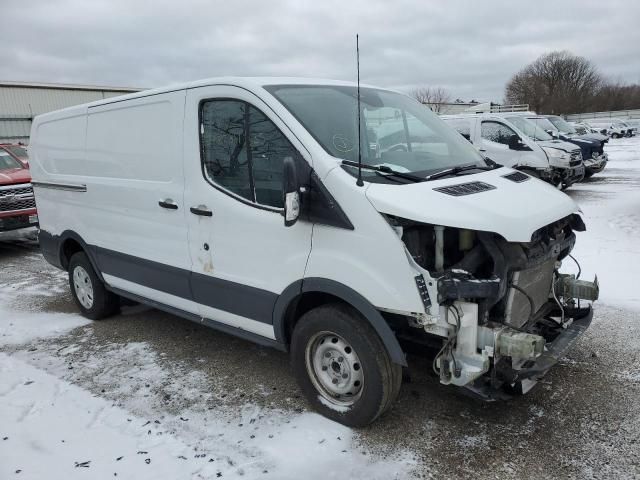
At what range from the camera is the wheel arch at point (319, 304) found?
2.93m

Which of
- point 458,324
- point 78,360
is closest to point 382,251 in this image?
point 458,324

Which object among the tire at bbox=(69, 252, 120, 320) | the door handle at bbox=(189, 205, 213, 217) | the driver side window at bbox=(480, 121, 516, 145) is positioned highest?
the driver side window at bbox=(480, 121, 516, 145)

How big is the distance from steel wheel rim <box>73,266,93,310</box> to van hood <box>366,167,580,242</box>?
12.4 feet

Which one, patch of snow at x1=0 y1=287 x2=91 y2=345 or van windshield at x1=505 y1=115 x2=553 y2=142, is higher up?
van windshield at x1=505 y1=115 x2=553 y2=142

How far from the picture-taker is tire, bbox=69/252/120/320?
5.31 meters

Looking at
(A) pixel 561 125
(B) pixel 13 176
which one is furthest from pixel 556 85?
(B) pixel 13 176

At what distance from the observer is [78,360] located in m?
4.48

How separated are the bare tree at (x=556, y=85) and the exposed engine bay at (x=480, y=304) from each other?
6476 cm

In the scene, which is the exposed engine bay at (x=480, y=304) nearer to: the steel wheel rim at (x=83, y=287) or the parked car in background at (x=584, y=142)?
the steel wheel rim at (x=83, y=287)

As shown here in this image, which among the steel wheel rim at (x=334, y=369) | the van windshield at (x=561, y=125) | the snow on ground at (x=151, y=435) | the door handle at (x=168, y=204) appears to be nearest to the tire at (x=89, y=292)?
the snow on ground at (x=151, y=435)

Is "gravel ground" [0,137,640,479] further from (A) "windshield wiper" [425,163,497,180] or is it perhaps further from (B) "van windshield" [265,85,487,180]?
(B) "van windshield" [265,85,487,180]

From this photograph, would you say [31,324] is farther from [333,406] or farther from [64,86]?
A: [64,86]

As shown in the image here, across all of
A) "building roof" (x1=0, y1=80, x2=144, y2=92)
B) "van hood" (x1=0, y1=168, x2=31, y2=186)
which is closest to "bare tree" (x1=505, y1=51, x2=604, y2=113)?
"building roof" (x1=0, y1=80, x2=144, y2=92)

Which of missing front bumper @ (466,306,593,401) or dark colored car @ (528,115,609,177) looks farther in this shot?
dark colored car @ (528,115,609,177)
